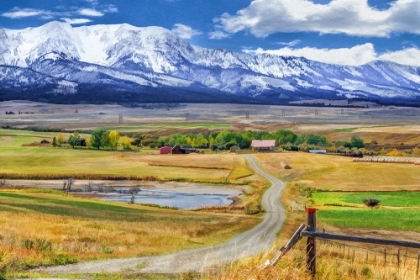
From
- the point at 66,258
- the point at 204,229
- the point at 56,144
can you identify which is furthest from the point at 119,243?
the point at 56,144

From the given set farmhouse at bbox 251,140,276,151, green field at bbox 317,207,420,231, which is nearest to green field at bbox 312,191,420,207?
green field at bbox 317,207,420,231

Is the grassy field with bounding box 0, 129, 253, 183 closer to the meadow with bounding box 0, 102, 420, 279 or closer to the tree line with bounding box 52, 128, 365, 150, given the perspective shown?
the meadow with bounding box 0, 102, 420, 279

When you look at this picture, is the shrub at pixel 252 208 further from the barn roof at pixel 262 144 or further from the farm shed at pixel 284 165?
the barn roof at pixel 262 144

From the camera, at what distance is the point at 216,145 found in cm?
15388

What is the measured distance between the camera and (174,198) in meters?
71.8

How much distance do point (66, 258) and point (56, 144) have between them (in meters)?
125

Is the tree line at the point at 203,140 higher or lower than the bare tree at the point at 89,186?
higher

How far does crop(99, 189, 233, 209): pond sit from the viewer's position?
6575 centimetres

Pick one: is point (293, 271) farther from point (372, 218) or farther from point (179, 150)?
point (179, 150)

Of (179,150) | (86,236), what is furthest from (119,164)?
(86,236)

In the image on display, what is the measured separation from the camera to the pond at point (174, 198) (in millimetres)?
65750

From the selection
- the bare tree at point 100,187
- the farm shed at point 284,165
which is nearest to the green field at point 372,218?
the bare tree at point 100,187

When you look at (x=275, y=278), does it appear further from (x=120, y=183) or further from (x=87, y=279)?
(x=120, y=183)

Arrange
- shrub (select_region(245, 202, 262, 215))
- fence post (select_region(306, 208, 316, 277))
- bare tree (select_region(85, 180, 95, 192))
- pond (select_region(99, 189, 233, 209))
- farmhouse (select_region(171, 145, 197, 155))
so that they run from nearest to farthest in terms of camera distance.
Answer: fence post (select_region(306, 208, 316, 277))
shrub (select_region(245, 202, 262, 215))
pond (select_region(99, 189, 233, 209))
bare tree (select_region(85, 180, 95, 192))
farmhouse (select_region(171, 145, 197, 155))
